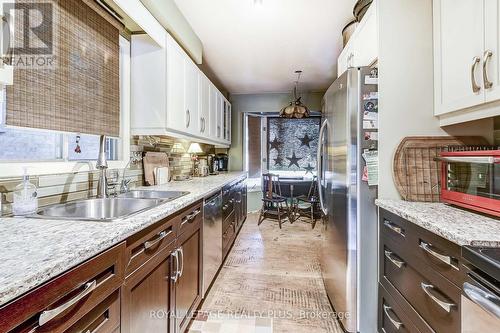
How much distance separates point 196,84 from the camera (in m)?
2.87

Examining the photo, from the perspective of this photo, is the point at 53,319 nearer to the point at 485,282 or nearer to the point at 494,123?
the point at 485,282

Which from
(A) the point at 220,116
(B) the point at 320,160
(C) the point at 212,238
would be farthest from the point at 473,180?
(A) the point at 220,116

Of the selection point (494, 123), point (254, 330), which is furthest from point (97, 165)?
point (494, 123)

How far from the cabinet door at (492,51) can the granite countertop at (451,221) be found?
540 millimetres

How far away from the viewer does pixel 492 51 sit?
1120 millimetres

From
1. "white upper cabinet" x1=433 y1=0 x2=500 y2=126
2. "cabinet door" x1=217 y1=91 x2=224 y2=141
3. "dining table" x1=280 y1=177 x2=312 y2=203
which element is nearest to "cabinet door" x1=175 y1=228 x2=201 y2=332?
"white upper cabinet" x1=433 y1=0 x2=500 y2=126

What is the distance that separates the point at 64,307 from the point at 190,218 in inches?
40.1

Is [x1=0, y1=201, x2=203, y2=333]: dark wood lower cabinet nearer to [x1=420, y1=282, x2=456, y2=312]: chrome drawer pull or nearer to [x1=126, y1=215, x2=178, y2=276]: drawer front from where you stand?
[x1=126, y1=215, x2=178, y2=276]: drawer front

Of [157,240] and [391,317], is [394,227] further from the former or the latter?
[157,240]

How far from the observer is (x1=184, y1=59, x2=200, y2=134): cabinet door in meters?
2.56

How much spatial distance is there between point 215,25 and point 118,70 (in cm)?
113

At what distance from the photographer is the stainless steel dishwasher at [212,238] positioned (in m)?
2.04

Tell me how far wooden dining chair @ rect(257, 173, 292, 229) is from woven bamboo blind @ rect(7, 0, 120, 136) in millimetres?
3050

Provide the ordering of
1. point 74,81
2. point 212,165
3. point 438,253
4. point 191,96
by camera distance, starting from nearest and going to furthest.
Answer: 1. point 438,253
2. point 74,81
3. point 191,96
4. point 212,165
